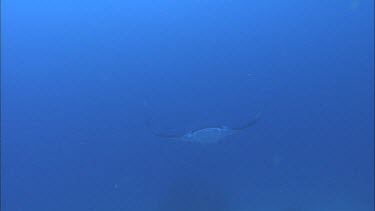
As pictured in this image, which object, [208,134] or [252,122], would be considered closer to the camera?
[208,134]

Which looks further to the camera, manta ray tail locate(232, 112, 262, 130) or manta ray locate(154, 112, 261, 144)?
manta ray tail locate(232, 112, 262, 130)

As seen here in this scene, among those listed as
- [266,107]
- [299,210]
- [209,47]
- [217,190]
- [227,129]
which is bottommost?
[299,210]

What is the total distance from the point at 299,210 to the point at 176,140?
7.61ft

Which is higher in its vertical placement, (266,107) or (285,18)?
(285,18)

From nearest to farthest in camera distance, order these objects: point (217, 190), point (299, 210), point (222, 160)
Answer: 1. point (299, 210)
2. point (217, 190)
3. point (222, 160)

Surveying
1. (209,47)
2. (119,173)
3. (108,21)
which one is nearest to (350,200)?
(209,47)

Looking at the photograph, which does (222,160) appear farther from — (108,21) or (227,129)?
(108,21)

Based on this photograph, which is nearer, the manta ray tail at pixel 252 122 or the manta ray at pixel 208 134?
the manta ray at pixel 208 134

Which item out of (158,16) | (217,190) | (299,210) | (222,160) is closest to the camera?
(299,210)

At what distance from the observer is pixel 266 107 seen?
6523 millimetres

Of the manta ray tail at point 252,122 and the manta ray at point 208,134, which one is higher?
the manta ray tail at point 252,122

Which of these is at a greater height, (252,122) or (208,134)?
(252,122)

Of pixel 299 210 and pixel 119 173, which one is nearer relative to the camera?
pixel 299 210

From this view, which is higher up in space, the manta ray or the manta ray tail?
the manta ray tail
